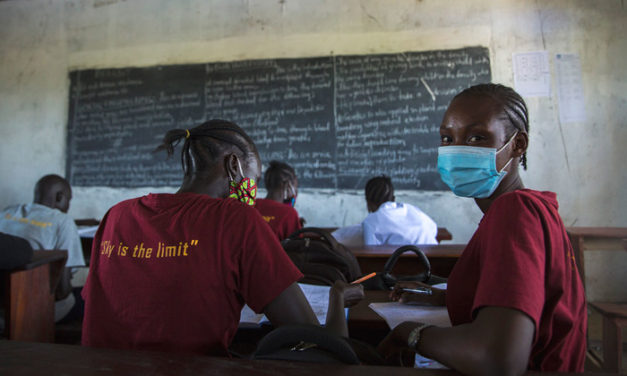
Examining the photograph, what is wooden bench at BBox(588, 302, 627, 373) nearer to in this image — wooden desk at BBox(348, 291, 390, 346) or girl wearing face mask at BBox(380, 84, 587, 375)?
wooden desk at BBox(348, 291, 390, 346)

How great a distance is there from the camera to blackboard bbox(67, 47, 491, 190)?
3766 mm

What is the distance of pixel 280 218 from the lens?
2.33 meters

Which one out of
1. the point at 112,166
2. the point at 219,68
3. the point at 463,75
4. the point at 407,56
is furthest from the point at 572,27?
the point at 112,166

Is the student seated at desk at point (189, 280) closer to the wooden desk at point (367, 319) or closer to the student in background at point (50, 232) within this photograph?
the wooden desk at point (367, 319)

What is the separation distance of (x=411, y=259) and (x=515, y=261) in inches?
58.7

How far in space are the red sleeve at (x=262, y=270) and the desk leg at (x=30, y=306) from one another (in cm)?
155

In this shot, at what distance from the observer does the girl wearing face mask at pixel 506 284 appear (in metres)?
0.63

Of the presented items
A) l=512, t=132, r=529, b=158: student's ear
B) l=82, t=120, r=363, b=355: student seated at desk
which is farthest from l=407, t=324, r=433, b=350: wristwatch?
l=512, t=132, r=529, b=158: student's ear

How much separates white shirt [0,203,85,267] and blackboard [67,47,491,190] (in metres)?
1.78

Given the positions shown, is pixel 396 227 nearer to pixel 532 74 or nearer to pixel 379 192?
pixel 379 192

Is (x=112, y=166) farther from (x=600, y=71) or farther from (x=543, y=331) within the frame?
(x=600, y=71)

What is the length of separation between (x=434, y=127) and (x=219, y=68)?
85.9 inches

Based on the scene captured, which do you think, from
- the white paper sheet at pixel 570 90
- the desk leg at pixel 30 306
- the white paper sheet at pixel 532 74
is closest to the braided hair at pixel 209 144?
the desk leg at pixel 30 306

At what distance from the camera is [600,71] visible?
11.7 feet
